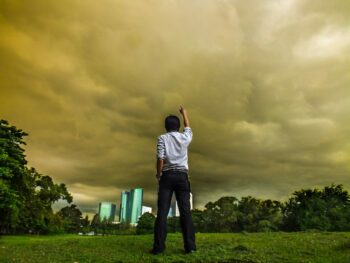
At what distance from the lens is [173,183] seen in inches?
383

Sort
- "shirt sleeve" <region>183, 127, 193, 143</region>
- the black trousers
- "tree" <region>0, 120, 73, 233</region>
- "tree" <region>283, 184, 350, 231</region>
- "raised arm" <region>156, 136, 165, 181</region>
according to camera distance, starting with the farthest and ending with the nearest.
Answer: "tree" <region>283, 184, 350, 231</region> → "tree" <region>0, 120, 73, 233</region> → "shirt sleeve" <region>183, 127, 193, 143</region> → "raised arm" <region>156, 136, 165, 181</region> → the black trousers

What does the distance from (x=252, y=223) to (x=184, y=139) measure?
8547 centimetres

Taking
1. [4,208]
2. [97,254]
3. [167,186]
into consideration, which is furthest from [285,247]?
[4,208]

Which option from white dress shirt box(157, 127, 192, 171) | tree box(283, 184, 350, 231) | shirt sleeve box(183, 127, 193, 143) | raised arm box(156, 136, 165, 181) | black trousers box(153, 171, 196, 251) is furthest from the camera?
tree box(283, 184, 350, 231)

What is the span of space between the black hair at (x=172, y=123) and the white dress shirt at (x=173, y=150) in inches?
7.9

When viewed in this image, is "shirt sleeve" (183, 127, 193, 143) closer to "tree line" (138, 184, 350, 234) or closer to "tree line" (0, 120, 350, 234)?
"tree line" (0, 120, 350, 234)

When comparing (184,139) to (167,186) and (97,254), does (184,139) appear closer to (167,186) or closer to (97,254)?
(167,186)

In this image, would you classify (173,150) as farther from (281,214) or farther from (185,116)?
(281,214)

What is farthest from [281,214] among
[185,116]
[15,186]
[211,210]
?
[185,116]

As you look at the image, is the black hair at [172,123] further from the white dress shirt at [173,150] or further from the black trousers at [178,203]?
the black trousers at [178,203]

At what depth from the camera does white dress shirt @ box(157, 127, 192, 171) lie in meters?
9.84

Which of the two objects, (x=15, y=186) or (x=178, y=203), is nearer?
(x=178, y=203)

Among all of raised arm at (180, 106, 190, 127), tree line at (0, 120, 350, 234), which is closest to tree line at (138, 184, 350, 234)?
tree line at (0, 120, 350, 234)

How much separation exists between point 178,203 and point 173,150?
1.38 meters
